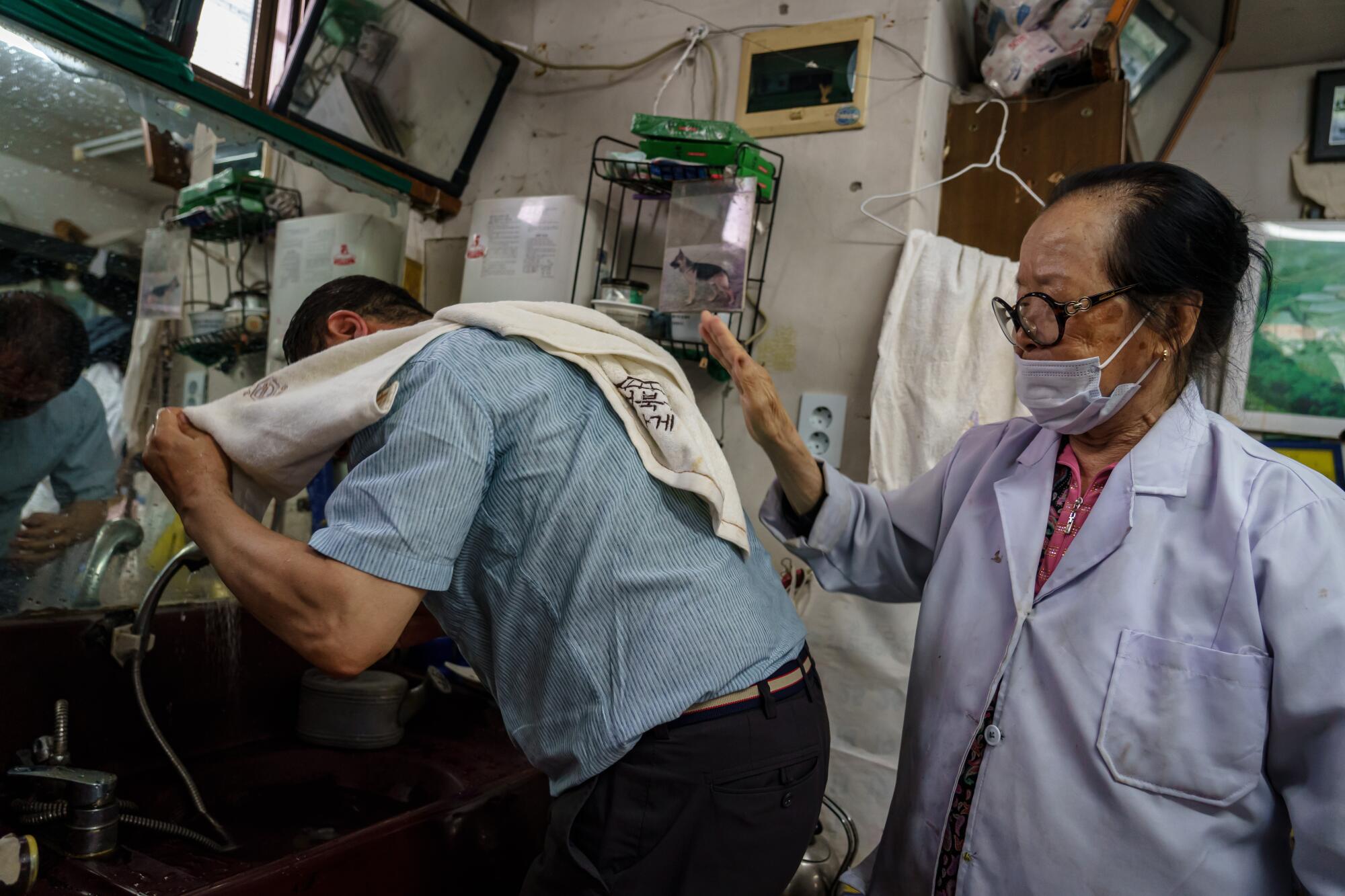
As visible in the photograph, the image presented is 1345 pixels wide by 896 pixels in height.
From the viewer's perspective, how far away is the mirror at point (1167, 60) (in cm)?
206

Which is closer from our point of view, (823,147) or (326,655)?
(326,655)

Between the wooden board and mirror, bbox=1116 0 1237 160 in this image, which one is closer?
the wooden board

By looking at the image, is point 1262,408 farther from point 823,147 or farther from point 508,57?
point 508,57

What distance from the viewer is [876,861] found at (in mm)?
1161

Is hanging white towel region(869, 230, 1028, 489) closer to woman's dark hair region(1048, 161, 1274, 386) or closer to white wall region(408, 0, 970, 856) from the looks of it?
white wall region(408, 0, 970, 856)

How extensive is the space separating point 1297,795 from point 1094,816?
19 cm

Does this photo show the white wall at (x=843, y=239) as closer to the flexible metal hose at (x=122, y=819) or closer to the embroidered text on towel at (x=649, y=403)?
the embroidered text on towel at (x=649, y=403)

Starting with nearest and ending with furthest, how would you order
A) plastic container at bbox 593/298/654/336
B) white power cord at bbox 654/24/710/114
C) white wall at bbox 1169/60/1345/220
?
plastic container at bbox 593/298/654/336 < white power cord at bbox 654/24/710/114 < white wall at bbox 1169/60/1345/220

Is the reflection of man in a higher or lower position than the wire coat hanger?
lower

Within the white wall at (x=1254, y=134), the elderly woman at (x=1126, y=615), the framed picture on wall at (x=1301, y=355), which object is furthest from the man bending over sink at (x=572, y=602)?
the white wall at (x=1254, y=134)

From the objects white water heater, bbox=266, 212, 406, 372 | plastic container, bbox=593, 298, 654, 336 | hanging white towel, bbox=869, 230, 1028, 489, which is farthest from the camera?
white water heater, bbox=266, 212, 406, 372

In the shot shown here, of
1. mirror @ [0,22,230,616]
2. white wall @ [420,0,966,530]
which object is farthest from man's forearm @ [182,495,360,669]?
white wall @ [420,0,966,530]

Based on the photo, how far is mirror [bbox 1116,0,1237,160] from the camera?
206 centimetres

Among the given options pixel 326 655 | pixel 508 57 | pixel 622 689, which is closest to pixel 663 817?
pixel 622 689
